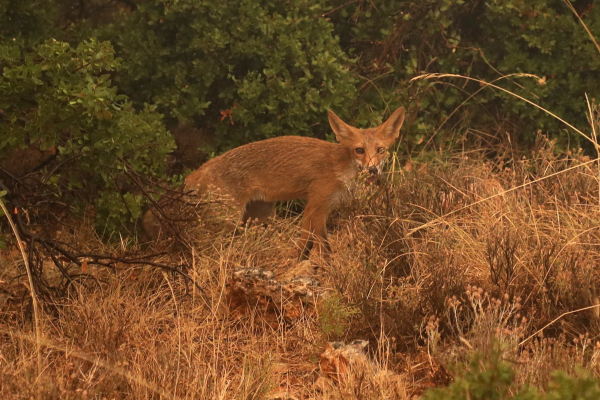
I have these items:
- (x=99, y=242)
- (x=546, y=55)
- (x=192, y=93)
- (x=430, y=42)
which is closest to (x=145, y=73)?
(x=192, y=93)

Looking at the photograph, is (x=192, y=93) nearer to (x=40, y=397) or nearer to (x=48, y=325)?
(x=48, y=325)

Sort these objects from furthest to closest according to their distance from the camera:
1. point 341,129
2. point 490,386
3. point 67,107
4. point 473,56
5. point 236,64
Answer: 1. point 473,56
2. point 236,64
3. point 341,129
4. point 67,107
5. point 490,386

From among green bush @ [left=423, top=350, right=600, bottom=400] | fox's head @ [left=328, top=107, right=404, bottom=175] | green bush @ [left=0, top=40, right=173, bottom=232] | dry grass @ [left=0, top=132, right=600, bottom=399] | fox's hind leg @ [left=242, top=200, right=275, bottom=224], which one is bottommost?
fox's hind leg @ [left=242, top=200, right=275, bottom=224]

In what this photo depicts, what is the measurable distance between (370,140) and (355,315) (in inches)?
95.4

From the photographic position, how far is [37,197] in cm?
593

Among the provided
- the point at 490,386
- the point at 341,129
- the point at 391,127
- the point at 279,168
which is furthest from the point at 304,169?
the point at 490,386

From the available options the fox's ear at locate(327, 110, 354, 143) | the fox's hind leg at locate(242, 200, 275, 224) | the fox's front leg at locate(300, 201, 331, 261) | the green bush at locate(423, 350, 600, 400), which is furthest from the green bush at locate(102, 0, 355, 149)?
the green bush at locate(423, 350, 600, 400)

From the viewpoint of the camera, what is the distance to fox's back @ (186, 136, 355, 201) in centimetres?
709

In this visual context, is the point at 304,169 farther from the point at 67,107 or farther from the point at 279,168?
the point at 67,107

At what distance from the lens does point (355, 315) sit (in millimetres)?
5023

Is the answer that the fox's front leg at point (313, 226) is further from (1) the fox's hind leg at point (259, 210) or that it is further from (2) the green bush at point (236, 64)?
(2) the green bush at point (236, 64)

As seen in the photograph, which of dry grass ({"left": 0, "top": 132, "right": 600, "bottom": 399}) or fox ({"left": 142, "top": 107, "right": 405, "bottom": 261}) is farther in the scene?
fox ({"left": 142, "top": 107, "right": 405, "bottom": 261})

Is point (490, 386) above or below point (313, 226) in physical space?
above

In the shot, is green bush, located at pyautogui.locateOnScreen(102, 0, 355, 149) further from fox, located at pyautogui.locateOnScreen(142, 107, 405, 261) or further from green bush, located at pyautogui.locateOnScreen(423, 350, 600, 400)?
green bush, located at pyautogui.locateOnScreen(423, 350, 600, 400)
